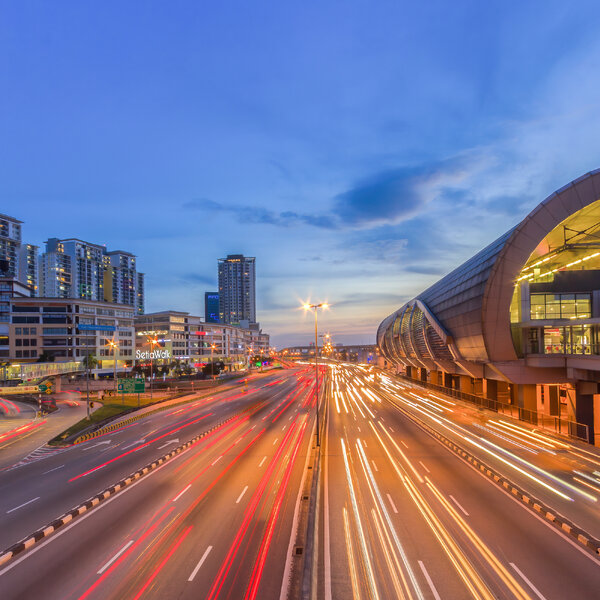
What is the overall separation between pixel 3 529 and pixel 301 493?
13.4m

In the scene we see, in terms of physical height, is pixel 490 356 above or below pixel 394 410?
above

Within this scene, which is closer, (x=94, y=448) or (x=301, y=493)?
(x=301, y=493)

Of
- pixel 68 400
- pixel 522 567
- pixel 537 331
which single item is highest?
pixel 537 331

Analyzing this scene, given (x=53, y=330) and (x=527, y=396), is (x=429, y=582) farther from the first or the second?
(x=53, y=330)

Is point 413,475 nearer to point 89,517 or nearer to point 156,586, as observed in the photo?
point 156,586

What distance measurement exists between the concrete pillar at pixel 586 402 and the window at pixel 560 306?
9339 millimetres

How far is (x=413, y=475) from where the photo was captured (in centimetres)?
2334

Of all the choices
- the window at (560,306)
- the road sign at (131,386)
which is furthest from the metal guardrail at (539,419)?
the road sign at (131,386)

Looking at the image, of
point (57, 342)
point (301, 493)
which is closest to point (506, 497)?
point (301, 493)

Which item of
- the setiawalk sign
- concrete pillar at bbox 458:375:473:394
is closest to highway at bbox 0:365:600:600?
concrete pillar at bbox 458:375:473:394

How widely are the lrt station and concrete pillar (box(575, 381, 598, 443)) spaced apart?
83 millimetres

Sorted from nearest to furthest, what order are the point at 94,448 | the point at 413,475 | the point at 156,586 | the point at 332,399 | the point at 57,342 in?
1. the point at 156,586
2. the point at 413,475
3. the point at 94,448
4. the point at 332,399
5. the point at 57,342

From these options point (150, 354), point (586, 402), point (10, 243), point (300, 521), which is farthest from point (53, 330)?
point (586, 402)

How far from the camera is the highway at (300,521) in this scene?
12602mm
